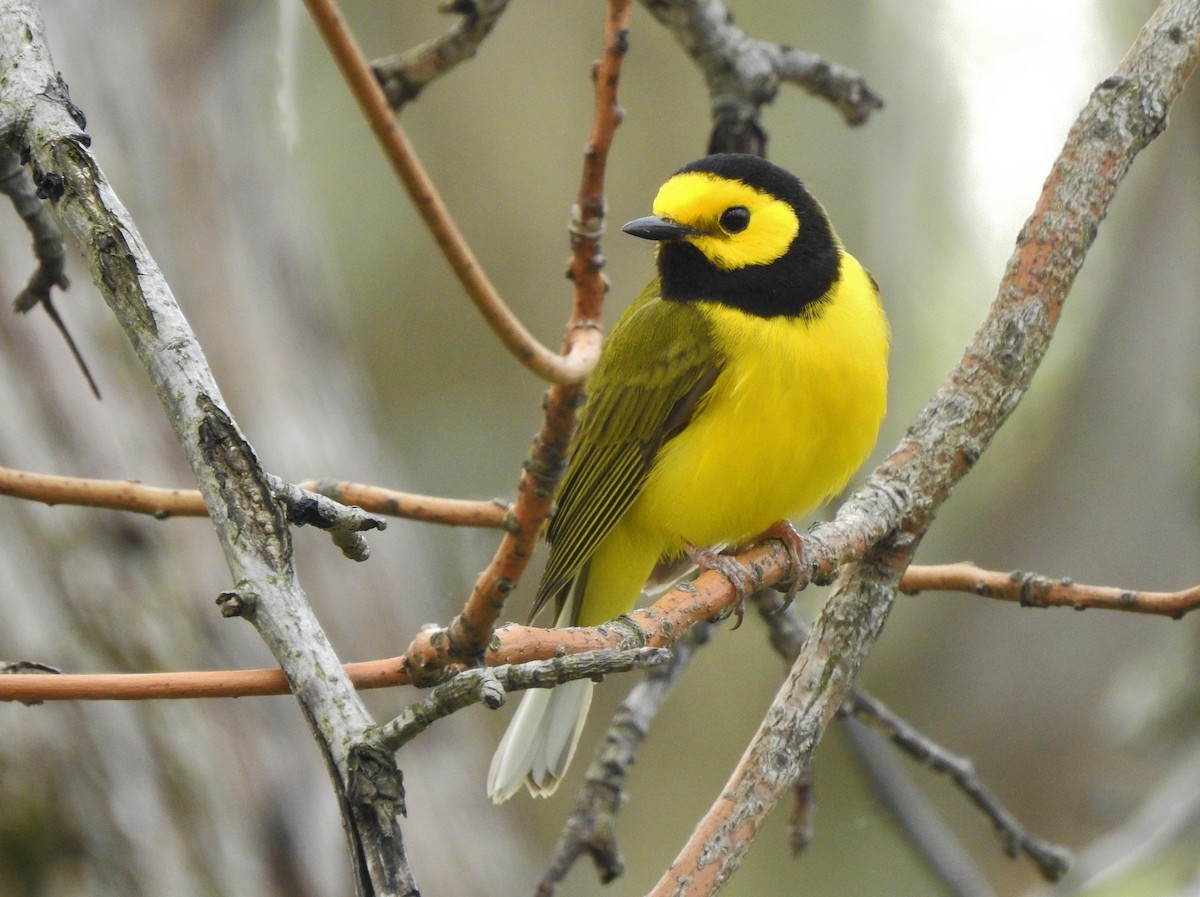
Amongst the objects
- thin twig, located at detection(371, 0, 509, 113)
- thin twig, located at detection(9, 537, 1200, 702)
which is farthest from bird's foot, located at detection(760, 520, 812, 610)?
thin twig, located at detection(371, 0, 509, 113)

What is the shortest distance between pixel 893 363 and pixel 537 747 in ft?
21.4

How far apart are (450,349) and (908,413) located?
11.0ft

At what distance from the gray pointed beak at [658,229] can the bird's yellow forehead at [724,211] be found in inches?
1.0

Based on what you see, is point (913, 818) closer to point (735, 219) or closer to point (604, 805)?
point (604, 805)

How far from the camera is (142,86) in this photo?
5496mm

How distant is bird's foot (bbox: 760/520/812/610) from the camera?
8.75 ft

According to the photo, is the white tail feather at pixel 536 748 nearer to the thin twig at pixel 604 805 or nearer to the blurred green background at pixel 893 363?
the thin twig at pixel 604 805

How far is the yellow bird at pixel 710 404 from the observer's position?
369cm

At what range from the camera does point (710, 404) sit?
3.81 m

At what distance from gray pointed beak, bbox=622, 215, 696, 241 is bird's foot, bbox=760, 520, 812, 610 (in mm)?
905

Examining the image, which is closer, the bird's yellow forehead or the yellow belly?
the yellow belly

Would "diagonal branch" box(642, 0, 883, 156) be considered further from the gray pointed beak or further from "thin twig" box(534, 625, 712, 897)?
"thin twig" box(534, 625, 712, 897)

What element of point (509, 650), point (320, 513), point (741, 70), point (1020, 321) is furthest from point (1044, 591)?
point (741, 70)

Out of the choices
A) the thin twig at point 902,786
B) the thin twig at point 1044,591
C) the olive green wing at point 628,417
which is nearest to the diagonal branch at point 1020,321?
the thin twig at point 1044,591
